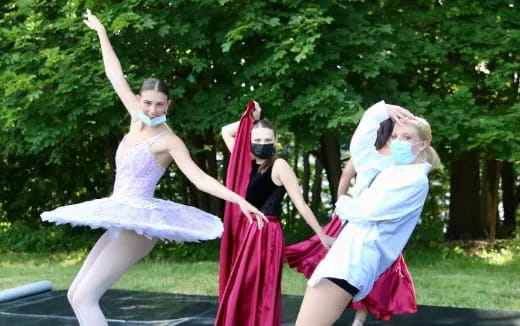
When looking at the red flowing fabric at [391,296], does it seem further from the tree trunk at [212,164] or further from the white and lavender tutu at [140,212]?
the tree trunk at [212,164]

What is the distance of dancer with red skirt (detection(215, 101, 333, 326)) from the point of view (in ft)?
16.2

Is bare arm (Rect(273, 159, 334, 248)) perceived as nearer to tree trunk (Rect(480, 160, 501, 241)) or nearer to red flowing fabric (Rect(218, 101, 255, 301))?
red flowing fabric (Rect(218, 101, 255, 301))

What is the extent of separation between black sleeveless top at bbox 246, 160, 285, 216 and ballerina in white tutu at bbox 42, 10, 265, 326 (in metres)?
0.52

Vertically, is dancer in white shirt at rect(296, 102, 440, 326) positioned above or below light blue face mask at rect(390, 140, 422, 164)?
below

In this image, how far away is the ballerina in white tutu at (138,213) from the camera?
4.23 metres

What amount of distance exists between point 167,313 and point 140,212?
→ 216 centimetres

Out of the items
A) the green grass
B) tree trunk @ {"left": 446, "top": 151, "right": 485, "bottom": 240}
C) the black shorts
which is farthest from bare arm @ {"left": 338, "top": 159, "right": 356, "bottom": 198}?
tree trunk @ {"left": 446, "top": 151, "right": 485, "bottom": 240}

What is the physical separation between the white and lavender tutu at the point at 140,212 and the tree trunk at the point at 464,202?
9.50 meters

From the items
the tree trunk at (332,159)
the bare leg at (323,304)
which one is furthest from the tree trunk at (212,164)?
the bare leg at (323,304)

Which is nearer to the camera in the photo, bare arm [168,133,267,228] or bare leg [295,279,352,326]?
bare leg [295,279,352,326]

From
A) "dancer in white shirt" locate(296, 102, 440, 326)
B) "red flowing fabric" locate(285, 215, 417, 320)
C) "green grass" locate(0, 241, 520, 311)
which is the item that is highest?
"dancer in white shirt" locate(296, 102, 440, 326)

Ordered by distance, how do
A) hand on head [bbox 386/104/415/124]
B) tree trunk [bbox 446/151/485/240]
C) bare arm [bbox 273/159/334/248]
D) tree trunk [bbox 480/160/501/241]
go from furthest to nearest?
tree trunk [bbox 480/160/501/241] < tree trunk [bbox 446/151/485/240] < bare arm [bbox 273/159/334/248] < hand on head [bbox 386/104/415/124]

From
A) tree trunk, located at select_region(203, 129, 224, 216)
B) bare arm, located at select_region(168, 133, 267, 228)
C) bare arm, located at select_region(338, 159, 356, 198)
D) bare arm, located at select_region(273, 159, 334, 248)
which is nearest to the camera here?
bare arm, located at select_region(168, 133, 267, 228)

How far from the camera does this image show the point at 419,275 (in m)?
9.49
